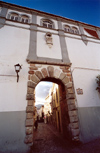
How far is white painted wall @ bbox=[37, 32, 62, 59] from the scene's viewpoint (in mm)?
4895

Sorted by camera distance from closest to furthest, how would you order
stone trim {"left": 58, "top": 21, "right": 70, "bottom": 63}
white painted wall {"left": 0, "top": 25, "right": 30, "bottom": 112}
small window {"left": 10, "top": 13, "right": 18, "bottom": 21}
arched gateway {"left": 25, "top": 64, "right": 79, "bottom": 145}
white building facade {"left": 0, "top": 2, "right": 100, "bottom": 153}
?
white building facade {"left": 0, "top": 2, "right": 100, "bottom": 153} < arched gateway {"left": 25, "top": 64, "right": 79, "bottom": 145} < white painted wall {"left": 0, "top": 25, "right": 30, "bottom": 112} < stone trim {"left": 58, "top": 21, "right": 70, "bottom": 63} < small window {"left": 10, "top": 13, "right": 18, "bottom": 21}

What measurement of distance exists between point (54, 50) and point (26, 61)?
1.98 meters

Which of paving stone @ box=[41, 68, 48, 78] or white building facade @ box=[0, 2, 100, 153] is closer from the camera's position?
white building facade @ box=[0, 2, 100, 153]

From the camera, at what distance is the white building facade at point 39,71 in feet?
10.5

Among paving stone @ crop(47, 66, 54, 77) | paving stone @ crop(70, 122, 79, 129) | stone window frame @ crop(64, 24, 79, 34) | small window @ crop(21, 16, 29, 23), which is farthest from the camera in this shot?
stone window frame @ crop(64, 24, 79, 34)

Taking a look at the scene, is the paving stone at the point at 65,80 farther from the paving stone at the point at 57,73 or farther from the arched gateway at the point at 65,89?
the paving stone at the point at 57,73

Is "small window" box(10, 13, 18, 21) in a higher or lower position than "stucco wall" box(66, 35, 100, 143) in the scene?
higher

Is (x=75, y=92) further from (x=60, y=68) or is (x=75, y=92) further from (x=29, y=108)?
(x=29, y=108)

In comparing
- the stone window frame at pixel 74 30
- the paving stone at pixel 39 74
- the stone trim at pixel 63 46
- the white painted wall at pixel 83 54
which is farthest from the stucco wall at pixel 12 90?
the stone window frame at pixel 74 30

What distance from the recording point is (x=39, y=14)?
6.55 m

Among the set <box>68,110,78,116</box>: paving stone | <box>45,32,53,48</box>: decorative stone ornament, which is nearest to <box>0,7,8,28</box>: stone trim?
<box>45,32,53,48</box>: decorative stone ornament

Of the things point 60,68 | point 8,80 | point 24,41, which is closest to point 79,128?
point 60,68

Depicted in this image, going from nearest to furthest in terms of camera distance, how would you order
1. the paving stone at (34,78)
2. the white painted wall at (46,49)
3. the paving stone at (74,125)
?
the paving stone at (74,125), the paving stone at (34,78), the white painted wall at (46,49)

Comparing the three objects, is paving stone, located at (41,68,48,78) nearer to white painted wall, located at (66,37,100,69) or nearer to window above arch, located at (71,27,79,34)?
white painted wall, located at (66,37,100,69)
